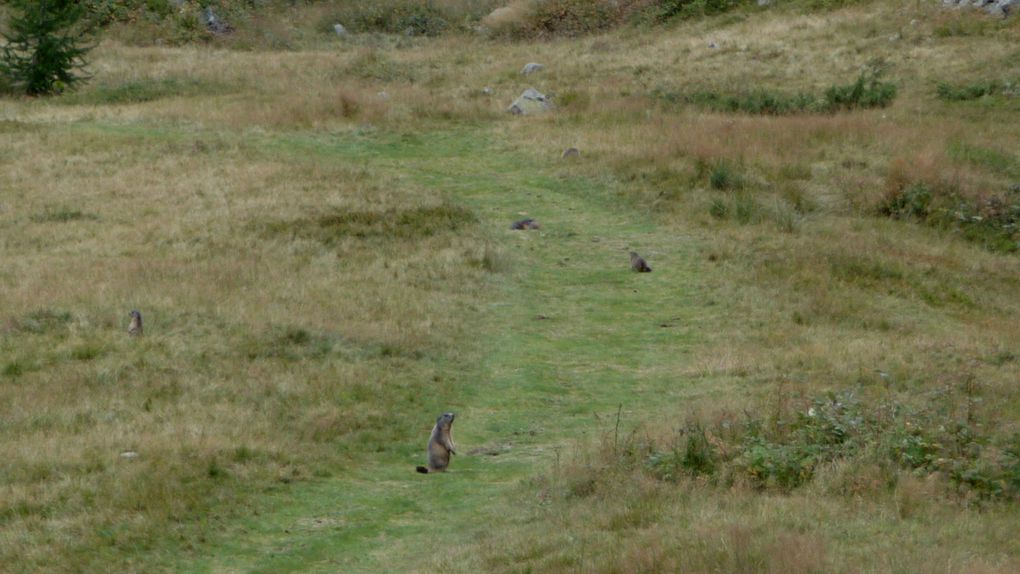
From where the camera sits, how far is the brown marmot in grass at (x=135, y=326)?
52.4 feet

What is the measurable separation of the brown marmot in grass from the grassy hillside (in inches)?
9.5

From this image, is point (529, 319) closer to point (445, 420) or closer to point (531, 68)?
point (445, 420)

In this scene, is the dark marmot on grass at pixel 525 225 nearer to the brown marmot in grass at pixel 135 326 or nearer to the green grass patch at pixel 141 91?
the brown marmot in grass at pixel 135 326

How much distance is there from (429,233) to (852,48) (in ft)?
70.3

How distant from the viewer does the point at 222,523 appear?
34.4ft

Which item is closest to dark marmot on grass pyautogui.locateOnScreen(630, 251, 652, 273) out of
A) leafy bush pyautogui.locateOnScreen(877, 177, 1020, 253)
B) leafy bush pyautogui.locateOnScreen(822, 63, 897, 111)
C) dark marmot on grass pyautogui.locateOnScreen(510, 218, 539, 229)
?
dark marmot on grass pyautogui.locateOnScreen(510, 218, 539, 229)

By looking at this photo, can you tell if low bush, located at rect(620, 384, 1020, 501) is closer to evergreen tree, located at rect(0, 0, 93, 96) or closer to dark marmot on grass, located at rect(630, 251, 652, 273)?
dark marmot on grass, located at rect(630, 251, 652, 273)

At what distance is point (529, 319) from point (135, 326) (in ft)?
18.8

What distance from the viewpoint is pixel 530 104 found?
34281mm

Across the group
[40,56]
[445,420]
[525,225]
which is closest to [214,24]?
[40,56]

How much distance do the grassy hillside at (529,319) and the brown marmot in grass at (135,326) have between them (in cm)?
24

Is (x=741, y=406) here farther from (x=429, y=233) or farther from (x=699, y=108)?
(x=699, y=108)

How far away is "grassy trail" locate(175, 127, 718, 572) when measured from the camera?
33.6 feet

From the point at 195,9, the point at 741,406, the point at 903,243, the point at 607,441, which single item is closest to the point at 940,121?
the point at 903,243
